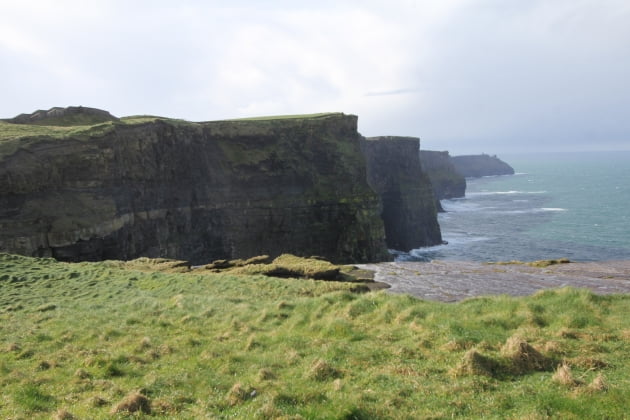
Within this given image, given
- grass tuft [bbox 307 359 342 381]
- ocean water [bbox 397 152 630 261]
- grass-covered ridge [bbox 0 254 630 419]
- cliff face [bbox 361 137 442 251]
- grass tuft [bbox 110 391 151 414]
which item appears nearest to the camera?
grass-covered ridge [bbox 0 254 630 419]

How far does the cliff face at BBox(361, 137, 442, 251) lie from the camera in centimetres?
10388

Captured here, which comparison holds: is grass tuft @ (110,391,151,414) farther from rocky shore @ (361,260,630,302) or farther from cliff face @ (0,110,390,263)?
cliff face @ (0,110,390,263)

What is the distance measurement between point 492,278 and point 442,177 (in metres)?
161

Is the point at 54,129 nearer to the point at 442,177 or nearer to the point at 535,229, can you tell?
the point at 535,229

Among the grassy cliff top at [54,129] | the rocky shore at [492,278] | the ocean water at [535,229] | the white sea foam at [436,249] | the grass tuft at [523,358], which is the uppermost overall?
the grassy cliff top at [54,129]

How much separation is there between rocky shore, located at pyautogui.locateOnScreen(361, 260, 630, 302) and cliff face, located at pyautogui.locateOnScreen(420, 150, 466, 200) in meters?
146

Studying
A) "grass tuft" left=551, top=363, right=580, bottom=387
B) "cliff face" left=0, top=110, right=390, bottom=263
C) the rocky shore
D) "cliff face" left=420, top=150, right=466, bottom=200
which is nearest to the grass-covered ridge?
"grass tuft" left=551, top=363, right=580, bottom=387

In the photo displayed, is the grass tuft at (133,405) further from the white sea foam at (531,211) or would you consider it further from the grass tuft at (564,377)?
the white sea foam at (531,211)

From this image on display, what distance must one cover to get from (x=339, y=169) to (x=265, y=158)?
12.6m

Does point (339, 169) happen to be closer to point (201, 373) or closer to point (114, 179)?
point (114, 179)

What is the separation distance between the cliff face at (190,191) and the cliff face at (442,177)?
10751cm

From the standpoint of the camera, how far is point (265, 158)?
76.6 metres

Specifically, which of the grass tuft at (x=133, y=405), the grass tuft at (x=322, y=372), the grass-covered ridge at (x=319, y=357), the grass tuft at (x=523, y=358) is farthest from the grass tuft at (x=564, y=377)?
the grass tuft at (x=133, y=405)

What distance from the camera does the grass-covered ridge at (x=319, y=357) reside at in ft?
33.6
